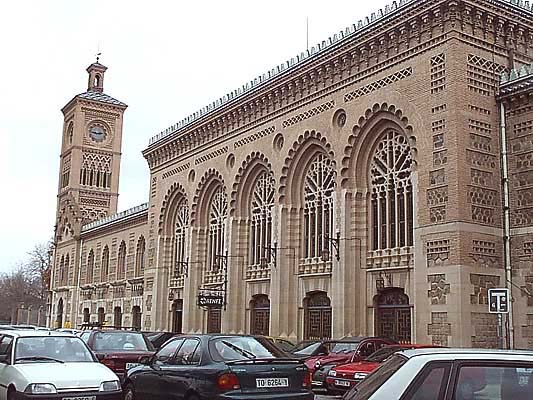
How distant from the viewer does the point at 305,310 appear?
2716 centimetres

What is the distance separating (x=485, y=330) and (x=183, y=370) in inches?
487

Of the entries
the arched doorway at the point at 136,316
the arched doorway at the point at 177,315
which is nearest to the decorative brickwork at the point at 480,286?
the arched doorway at the point at 177,315

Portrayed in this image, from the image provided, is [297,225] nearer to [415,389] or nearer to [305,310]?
[305,310]

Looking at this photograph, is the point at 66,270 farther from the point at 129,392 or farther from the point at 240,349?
the point at 240,349

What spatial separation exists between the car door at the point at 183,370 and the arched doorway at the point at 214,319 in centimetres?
2157

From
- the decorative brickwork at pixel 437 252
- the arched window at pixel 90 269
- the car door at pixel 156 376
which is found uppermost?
the arched window at pixel 90 269

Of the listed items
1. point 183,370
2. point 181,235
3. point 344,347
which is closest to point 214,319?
point 181,235

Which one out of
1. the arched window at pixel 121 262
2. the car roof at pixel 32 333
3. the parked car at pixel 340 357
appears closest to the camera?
the car roof at pixel 32 333

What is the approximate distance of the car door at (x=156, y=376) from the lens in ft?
35.8

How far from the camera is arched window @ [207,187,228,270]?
110 ft

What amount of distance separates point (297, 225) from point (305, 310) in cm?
341

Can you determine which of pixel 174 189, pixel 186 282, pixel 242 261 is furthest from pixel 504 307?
pixel 174 189

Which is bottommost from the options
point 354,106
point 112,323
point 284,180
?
point 112,323

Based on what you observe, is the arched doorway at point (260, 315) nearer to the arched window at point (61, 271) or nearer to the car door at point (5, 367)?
the car door at point (5, 367)
